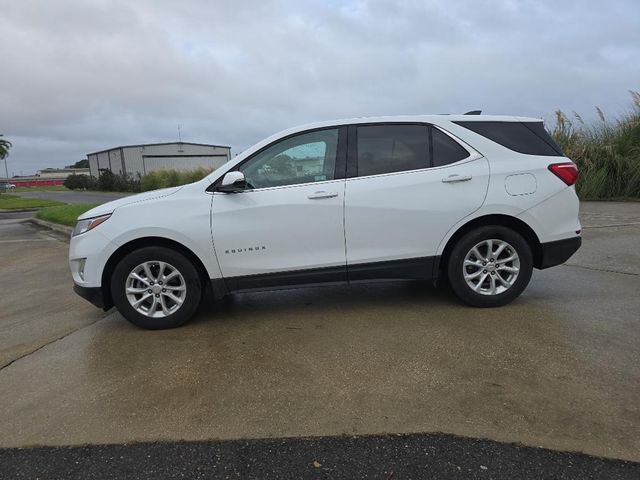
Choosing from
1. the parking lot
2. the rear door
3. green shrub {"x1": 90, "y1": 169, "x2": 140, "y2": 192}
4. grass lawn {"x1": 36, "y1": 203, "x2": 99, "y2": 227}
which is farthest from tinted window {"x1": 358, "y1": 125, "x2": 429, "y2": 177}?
green shrub {"x1": 90, "y1": 169, "x2": 140, "y2": 192}

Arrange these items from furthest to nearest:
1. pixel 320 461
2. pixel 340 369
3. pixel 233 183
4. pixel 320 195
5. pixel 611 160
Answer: pixel 611 160 < pixel 320 195 < pixel 233 183 < pixel 340 369 < pixel 320 461

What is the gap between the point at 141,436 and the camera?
9.28 feet

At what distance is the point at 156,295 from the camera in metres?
4.44

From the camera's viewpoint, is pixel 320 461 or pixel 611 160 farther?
pixel 611 160

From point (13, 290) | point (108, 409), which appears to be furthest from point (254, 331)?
point (13, 290)

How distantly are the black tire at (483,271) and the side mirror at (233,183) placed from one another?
202 cm

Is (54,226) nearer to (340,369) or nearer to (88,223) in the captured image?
(88,223)

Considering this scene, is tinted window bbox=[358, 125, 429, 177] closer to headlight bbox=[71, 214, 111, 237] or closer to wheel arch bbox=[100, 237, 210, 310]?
wheel arch bbox=[100, 237, 210, 310]

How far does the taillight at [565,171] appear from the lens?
15.0 ft

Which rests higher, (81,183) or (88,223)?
(88,223)

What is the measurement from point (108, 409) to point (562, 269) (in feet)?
17.7

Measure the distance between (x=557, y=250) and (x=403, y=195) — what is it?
1.56 meters

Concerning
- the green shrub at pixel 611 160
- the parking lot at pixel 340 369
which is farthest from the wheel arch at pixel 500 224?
the green shrub at pixel 611 160

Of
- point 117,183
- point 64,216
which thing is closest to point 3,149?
point 117,183
